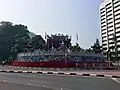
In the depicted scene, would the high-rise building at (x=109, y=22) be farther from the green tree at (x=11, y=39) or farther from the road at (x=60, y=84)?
the road at (x=60, y=84)

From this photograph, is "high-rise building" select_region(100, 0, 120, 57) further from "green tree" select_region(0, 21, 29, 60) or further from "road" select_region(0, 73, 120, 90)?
"road" select_region(0, 73, 120, 90)

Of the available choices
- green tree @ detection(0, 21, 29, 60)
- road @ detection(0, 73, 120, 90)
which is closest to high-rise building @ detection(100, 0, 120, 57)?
green tree @ detection(0, 21, 29, 60)

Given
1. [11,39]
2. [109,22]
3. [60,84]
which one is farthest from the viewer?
[109,22]

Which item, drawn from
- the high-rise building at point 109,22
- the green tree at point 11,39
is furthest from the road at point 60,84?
the high-rise building at point 109,22

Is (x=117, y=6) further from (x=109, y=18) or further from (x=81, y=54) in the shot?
(x=81, y=54)

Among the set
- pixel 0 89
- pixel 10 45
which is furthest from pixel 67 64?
pixel 10 45

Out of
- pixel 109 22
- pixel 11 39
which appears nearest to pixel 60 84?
pixel 11 39

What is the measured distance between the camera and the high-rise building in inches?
5551

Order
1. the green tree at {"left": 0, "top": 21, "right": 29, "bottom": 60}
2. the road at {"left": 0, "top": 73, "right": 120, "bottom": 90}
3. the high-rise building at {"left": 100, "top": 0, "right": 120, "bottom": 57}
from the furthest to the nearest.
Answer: the high-rise building at {"left": 100, "top": 0, "right": 120, "bottom": 57} < the green tree at {"left": 0, "top": 21, "right": 29, "bottom": 60} < the road at {"left": 0, "top": 73, "right": 120, "bottom": 90}

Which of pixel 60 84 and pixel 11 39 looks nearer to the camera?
pixel 60 84

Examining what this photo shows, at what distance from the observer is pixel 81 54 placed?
6375 cm

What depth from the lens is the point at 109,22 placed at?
149 metres

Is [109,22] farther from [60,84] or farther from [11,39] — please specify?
[60,84]

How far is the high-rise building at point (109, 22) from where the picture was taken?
463ft
